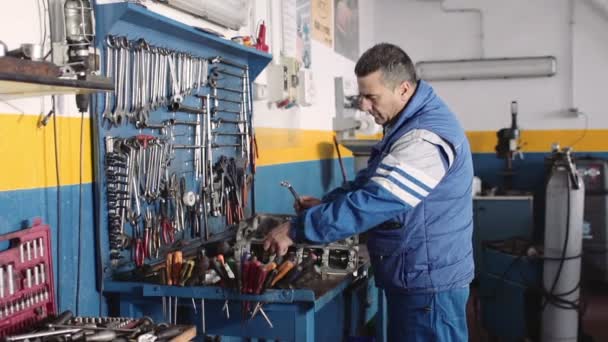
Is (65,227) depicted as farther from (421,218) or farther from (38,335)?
(421,218)

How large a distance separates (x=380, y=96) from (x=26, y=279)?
1.06 meters

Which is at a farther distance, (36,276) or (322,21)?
(322,21)

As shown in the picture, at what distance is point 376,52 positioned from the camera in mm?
1845

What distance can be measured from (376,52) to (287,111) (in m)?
1.24

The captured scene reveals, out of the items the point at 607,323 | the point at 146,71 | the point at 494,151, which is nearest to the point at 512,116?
the point at 494,151

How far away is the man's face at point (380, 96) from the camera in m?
1.85

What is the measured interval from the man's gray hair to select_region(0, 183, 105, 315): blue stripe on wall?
83cm

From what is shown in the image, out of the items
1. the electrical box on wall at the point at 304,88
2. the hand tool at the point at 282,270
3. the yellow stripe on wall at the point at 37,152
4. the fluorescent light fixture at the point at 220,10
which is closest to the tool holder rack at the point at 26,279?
the yellow stripe on wall at the point at 37,152

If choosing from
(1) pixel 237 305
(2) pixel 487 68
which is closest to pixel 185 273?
(1) pixel 237 305

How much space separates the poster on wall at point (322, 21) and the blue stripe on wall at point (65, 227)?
2.13 m

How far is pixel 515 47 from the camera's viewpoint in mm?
4949

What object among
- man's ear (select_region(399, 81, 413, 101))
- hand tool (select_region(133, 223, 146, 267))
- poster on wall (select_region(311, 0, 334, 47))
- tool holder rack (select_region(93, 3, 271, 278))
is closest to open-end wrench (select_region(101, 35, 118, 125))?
tool holder rack (select_region(93, 3, 271, 278))

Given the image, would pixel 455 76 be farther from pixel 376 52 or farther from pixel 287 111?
pixel 376 52

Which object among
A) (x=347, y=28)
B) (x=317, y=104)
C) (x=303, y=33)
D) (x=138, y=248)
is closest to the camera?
(x=138, y=248)
